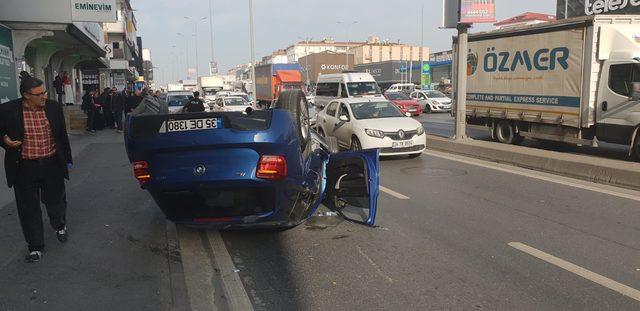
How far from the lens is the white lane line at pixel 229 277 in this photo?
4082 millimetres

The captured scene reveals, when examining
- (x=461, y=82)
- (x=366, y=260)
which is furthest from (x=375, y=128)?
(x=366, y=260)

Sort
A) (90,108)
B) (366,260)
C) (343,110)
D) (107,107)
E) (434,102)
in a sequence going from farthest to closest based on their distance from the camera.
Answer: (434,102) < (107,107) < (90,108) < (343,110) < (366,260)

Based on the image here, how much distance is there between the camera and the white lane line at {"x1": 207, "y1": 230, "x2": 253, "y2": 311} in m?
4.08

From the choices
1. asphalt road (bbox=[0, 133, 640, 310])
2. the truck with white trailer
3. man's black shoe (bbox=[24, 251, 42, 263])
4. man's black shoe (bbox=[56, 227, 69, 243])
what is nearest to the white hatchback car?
the truck with white trailer

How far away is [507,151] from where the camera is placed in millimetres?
11508

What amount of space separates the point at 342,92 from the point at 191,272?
2138 cm

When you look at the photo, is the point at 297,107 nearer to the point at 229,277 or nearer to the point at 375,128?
the point at 229,277

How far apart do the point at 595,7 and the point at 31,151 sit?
1134 inches

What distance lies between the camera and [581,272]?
4.64 metres

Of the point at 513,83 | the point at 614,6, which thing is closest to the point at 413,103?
the point at 614,6

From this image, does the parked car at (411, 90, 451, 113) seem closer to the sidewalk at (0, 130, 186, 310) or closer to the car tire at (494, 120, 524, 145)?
the car tire at (494, 120, 524, 145)

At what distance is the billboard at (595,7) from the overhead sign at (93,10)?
2055cm

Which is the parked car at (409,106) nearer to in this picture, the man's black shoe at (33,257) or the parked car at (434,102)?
the parked car at (434,102)

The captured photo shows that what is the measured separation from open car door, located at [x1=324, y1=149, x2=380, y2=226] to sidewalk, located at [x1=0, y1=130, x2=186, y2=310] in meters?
2.04
